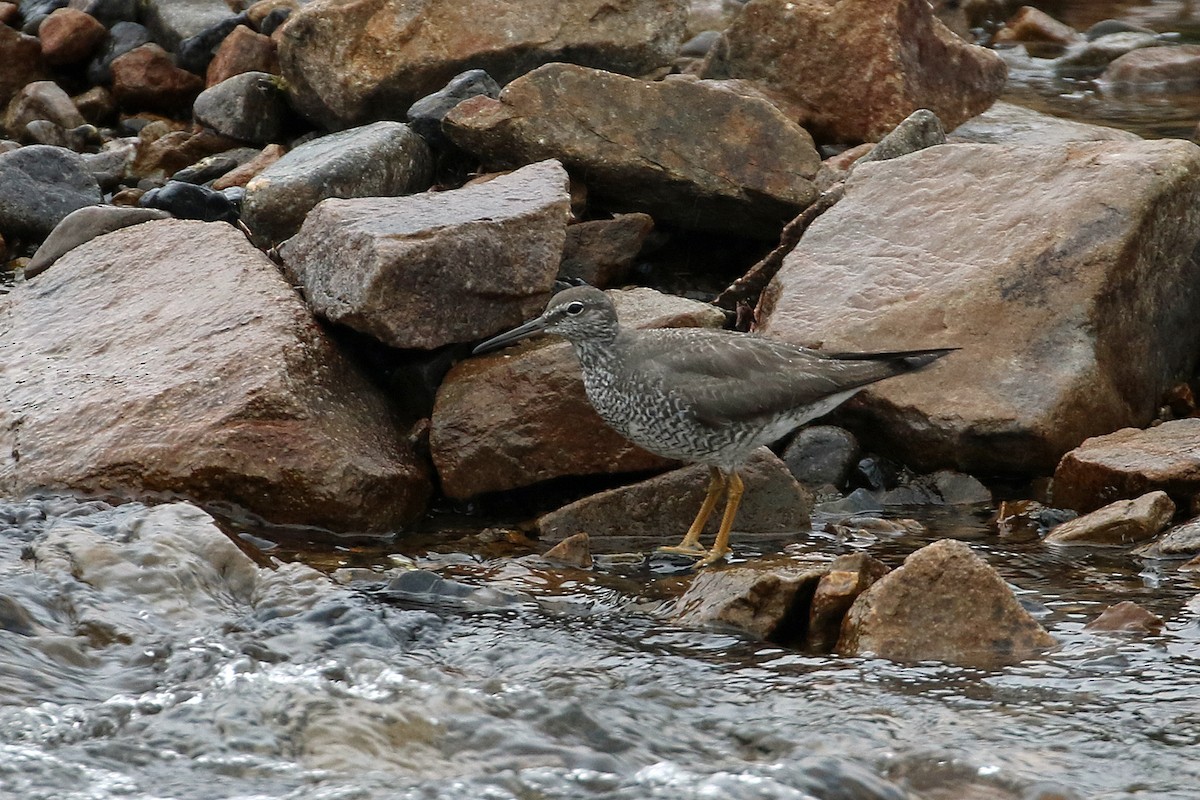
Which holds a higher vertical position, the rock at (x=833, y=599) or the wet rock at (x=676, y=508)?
the rock at (x=833, y=599)

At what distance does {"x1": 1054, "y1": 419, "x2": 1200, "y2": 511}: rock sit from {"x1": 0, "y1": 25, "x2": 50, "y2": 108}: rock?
11.7m

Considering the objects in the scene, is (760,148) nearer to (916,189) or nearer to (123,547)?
(916,189)

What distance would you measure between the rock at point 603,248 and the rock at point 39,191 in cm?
455

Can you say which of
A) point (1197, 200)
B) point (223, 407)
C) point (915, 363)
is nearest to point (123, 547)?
point (223, 407)

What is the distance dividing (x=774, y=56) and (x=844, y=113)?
0.81m

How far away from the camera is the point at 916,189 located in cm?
1000

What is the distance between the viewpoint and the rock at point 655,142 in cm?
1082

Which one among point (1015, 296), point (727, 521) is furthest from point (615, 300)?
point (1015, 296)

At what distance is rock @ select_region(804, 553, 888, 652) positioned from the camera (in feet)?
22.2

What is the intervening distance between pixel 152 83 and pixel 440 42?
4437mm

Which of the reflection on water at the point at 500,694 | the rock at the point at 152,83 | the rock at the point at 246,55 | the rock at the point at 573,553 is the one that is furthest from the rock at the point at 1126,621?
the rock at the point at 152,83

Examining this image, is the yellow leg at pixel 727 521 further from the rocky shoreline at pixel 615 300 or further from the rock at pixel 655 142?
the rock at pixel 655 142

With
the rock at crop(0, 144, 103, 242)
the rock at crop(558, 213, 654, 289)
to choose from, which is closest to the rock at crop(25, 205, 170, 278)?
the rock at crop(0, 144, 103, 242)

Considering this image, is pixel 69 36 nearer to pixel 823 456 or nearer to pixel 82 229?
pixel 82 229
